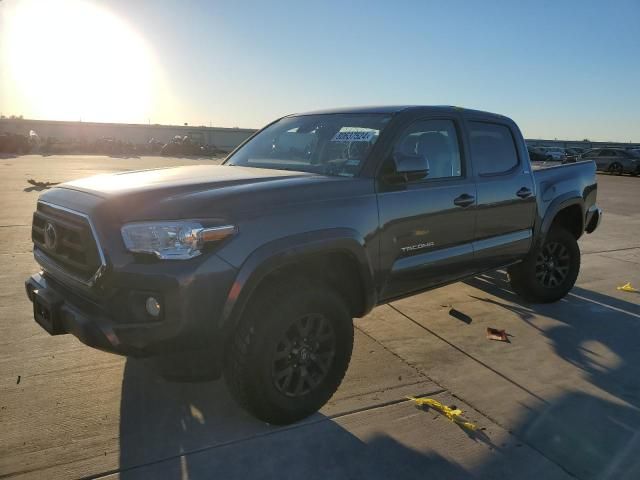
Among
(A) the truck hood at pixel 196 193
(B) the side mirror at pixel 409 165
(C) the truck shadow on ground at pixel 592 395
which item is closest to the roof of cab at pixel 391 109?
(B) the side mirror at pixel 409 165

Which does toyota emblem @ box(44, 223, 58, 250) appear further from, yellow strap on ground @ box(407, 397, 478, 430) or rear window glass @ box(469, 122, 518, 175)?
rear window glass @ box(469, 122, 518, 175)

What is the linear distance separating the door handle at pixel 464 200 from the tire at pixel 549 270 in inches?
58.8

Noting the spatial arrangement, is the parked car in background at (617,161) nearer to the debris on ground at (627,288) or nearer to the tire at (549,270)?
the debris on ground at (627,288)

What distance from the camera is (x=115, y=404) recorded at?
10.8ft

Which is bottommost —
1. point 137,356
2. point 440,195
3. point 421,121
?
point 137,356

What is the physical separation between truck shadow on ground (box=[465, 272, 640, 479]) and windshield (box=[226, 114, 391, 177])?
2.04m

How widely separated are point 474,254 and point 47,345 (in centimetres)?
351

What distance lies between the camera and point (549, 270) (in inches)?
218

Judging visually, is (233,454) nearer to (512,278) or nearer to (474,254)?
(474,254)

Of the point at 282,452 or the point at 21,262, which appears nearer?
the point at 282,452

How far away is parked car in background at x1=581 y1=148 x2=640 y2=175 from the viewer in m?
30.4

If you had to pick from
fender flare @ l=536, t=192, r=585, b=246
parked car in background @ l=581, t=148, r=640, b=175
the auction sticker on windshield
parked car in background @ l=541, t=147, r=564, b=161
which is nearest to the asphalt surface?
fender flare @ l=536, t=192, r=585, b=246

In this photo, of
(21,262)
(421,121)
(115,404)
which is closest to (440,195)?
(421,121)

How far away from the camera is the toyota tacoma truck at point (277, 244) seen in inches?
103
